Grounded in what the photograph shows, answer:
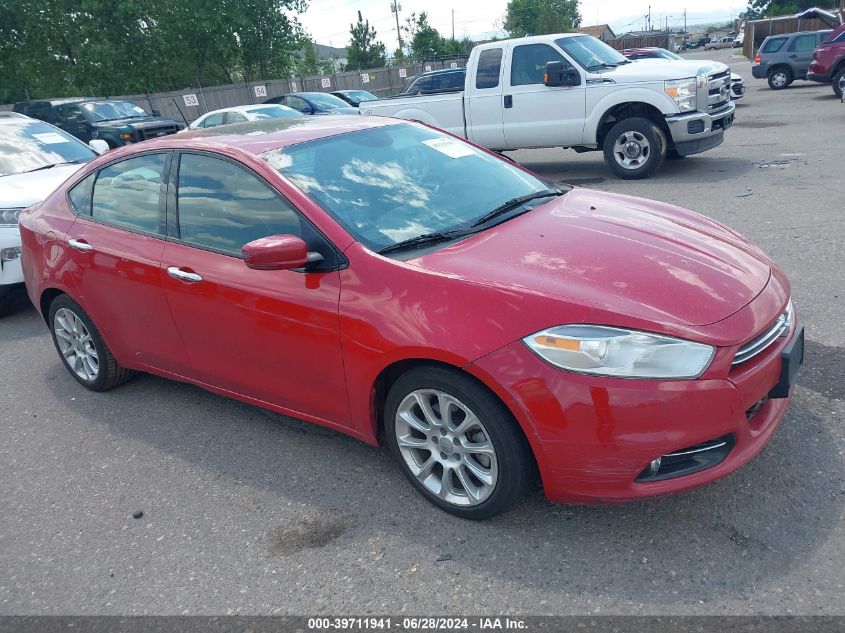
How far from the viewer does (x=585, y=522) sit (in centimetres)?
292

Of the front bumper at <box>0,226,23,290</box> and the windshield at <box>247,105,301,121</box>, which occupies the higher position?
the windshield at <box>247,105,301,121</box>

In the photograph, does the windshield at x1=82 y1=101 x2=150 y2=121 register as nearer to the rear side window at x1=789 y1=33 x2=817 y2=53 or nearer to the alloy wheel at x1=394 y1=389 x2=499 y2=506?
the alloy wheel at x1=394 y1=389 x2=499 y2=506

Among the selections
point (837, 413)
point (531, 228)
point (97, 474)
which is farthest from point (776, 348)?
point (97, 474)

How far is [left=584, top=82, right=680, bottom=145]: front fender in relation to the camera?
30.7ft

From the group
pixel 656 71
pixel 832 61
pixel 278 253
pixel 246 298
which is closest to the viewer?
pixel 278 253

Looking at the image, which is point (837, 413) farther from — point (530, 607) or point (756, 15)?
point (756, 15)

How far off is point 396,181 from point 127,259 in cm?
165

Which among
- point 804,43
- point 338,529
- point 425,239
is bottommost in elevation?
point 338,529

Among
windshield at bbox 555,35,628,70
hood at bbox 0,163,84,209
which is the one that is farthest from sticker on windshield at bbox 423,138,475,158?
windshield at bbox 555,35,628,70

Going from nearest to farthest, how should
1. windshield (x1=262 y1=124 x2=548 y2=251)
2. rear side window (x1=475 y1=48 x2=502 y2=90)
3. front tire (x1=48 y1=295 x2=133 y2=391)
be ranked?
windshield (x1=262 y1=124 x2=548 y2=251)
front tire (x1=48 y1=295 x2=133 y2=391)
rear side window (x1=475 y1=48 x2=502 y2=90)

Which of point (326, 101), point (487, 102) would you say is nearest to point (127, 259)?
point (487, 102)

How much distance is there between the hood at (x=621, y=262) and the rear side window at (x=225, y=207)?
2.71 ft

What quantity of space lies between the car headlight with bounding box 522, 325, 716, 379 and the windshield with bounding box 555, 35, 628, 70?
27.8 feet

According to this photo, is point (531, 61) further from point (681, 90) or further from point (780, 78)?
point (780, 78)
